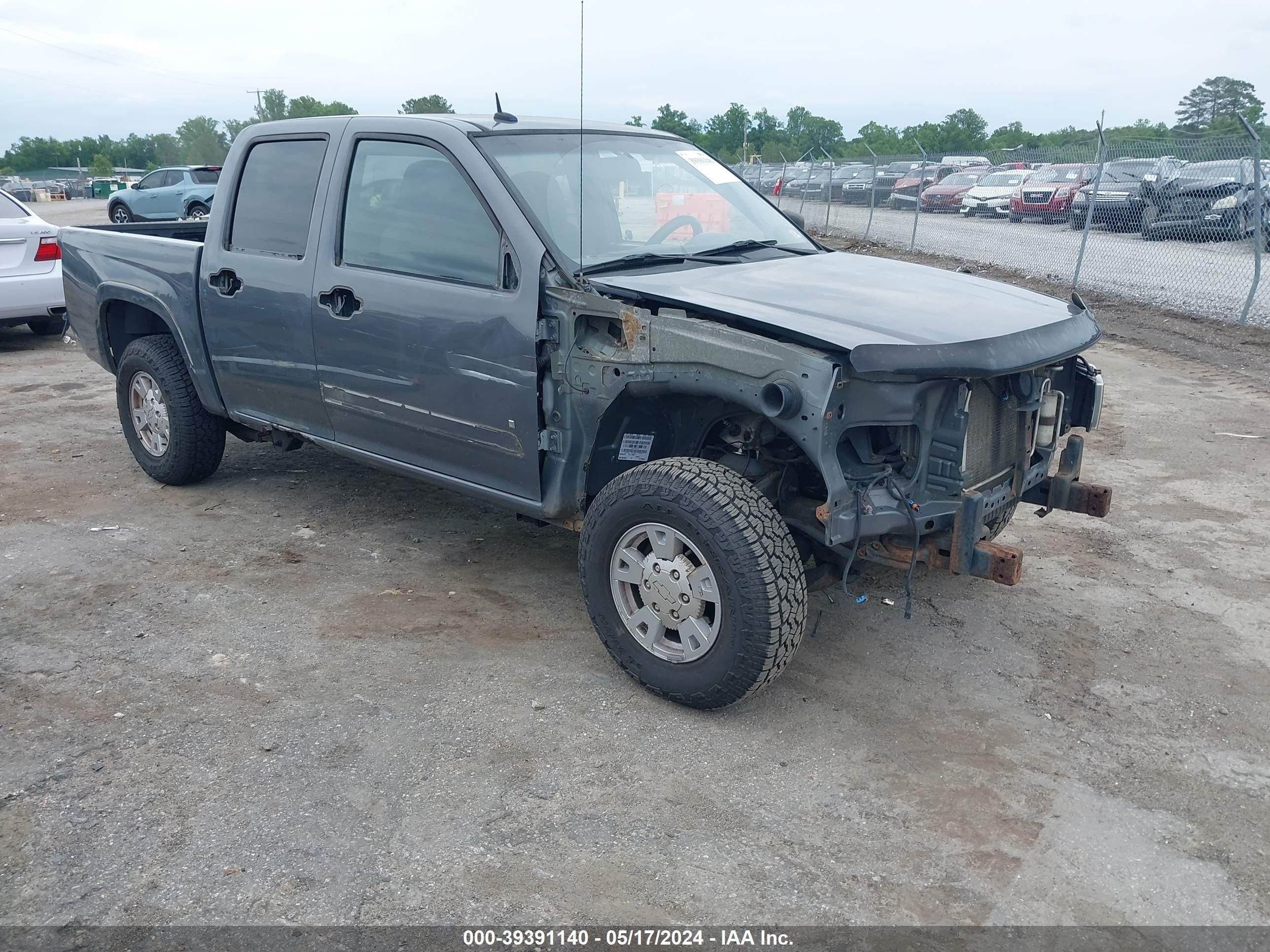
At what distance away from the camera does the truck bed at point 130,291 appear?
17.7 ft

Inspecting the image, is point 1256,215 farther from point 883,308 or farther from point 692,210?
point 883,308

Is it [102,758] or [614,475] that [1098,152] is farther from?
[102,758]

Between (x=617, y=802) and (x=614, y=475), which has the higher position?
(x=614, y=475)

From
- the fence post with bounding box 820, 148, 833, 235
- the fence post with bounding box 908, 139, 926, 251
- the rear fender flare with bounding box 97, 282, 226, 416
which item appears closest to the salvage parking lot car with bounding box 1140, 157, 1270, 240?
the fence post with bounding box 908, 139, 926, 251

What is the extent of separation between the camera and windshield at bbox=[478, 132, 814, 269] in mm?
4117

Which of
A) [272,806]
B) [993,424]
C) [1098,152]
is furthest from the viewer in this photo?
[1098,152]

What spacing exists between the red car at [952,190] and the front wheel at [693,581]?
16.2m

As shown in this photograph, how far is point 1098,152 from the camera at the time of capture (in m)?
12.5

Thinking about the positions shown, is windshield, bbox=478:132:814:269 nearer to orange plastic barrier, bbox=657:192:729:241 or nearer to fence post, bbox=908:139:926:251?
orange plastic barrier, bbox=657:192:729:241

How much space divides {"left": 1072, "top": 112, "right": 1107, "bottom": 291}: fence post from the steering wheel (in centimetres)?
918

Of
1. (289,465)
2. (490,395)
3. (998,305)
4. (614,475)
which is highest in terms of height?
(998,305)

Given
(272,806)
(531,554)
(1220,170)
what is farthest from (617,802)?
(1220,170)

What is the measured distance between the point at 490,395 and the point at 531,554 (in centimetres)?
123

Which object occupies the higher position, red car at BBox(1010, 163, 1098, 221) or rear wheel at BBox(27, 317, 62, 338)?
red car at BBox(1010, 163, 1098, 221)
